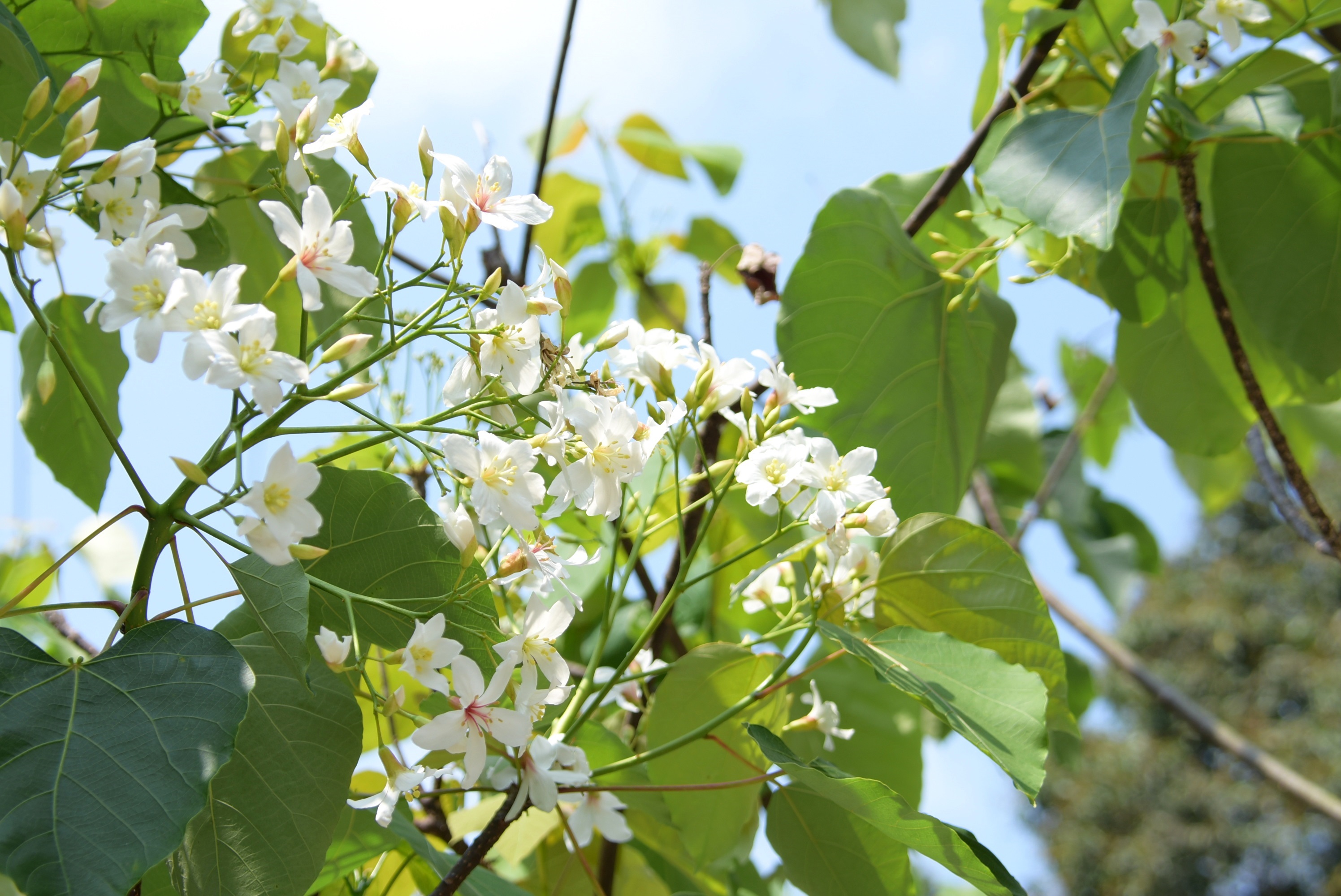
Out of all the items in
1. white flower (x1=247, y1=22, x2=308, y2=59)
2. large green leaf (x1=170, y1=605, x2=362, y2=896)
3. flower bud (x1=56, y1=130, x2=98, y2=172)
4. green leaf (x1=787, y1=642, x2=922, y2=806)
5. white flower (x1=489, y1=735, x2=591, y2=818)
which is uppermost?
white flower (x1=247, y1=22, x2=308, y2=59)

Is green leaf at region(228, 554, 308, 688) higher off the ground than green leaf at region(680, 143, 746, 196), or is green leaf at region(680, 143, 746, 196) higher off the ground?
green leaf at region(680, 143, 746, 196)

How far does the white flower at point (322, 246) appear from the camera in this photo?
0.51 metres

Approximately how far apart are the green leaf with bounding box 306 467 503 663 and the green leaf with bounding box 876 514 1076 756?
13.0 inches

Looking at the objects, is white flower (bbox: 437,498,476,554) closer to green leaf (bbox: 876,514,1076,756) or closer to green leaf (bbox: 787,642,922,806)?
green leaf (bbox: 876,514,1076,756)

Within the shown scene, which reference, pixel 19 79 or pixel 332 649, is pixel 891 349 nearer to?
pixel 332 649

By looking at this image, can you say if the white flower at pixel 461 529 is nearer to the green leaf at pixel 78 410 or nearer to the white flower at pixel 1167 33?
the green leaf at pixel 78 410

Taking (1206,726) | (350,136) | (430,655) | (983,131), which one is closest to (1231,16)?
(983,131)

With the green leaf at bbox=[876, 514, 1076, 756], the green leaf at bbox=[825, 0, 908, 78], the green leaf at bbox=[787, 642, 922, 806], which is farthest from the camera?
the green leaf at bbox=[825, 0, 908, 78]

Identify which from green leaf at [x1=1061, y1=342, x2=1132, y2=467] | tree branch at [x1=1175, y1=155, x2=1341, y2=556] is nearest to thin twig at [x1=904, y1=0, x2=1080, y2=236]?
tree branch at [x1=1175, y1=155, x2=1341, y2=556]

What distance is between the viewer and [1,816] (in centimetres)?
42

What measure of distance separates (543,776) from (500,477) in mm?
188

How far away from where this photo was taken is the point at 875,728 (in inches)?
44.8

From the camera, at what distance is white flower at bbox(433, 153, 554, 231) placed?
1.86ft

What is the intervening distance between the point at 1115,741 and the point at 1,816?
12.9m
